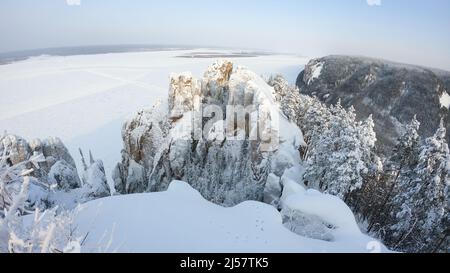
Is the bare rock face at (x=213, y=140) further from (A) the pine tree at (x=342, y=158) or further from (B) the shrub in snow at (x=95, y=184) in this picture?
(B) the shrub in snow at (x=95, y=184)

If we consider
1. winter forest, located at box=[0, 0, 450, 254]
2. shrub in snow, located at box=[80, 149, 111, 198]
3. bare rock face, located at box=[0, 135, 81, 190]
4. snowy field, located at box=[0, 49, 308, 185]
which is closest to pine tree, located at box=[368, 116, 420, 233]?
winter forest, located at box=[0, 0, 450, 254]

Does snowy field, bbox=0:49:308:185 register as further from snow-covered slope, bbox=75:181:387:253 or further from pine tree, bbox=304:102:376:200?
snow-covered slope, bbox=75:181:387:253

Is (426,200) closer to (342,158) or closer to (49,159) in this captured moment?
(342,158)

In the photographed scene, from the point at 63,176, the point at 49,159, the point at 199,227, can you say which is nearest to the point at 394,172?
the point at 199,227

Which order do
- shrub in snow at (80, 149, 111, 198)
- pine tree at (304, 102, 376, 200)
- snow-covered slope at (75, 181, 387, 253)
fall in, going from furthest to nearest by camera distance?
1. shrub in snow at (80, 149, 111, 198)
2. pine tree at (304, 102, 376, 200)
3. snow-covered slope at (75, 181, 387, 253)

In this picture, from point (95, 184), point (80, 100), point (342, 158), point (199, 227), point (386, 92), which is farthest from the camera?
point (80, 100)

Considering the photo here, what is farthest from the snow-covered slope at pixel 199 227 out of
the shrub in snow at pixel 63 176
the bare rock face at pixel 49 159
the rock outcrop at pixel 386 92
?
the rock outcrop at pixel 386 92
